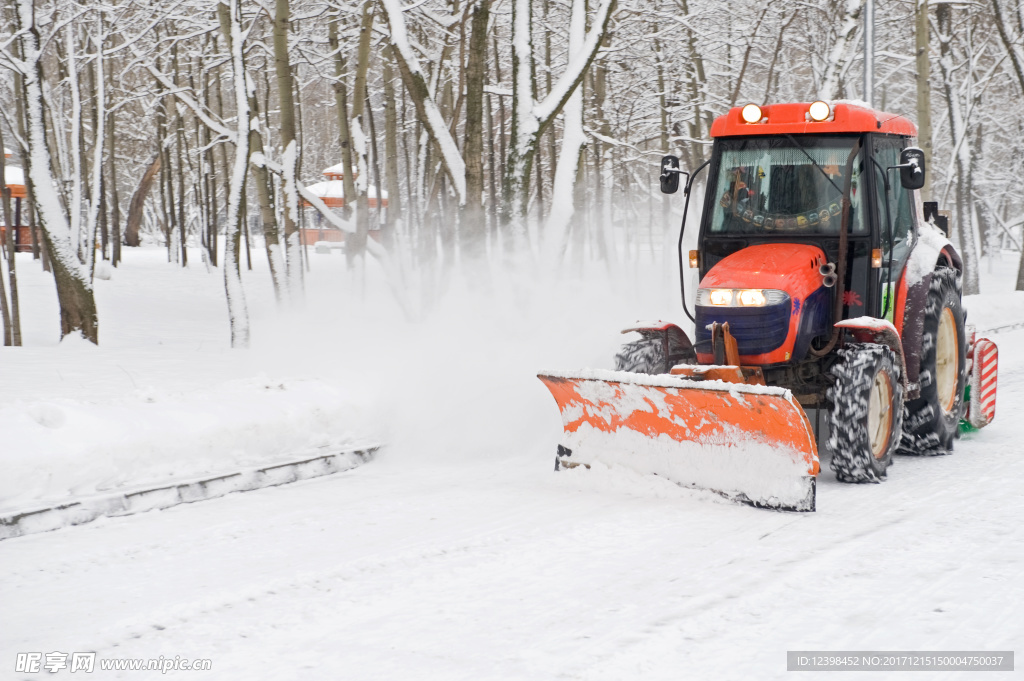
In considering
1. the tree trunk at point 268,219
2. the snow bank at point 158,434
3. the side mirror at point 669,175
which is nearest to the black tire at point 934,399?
the side mirror at point 669,175

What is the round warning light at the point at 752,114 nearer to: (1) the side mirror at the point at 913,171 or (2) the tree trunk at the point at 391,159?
(1) the side mirror at the point at 913,171

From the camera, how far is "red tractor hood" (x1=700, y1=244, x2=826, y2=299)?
5930mm

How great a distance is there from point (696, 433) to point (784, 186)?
186 centimetres

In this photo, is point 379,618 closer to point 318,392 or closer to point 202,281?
point 318,392

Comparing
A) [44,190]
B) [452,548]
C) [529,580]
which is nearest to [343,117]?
[44,190]

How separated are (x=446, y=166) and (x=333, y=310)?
22.1 feet

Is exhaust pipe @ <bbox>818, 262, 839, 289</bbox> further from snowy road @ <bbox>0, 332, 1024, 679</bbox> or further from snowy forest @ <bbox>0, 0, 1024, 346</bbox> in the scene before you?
snowy forest @ <bbox>0, 0, 1024, 346</bbox>

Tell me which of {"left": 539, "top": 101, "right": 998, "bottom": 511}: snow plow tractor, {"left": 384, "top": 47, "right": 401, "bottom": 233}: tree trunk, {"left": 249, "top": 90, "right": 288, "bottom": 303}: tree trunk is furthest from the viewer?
{"left": 384, "top": 47, "right": 401, "bottom": 233}: tree trunk

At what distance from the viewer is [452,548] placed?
15.5 ft

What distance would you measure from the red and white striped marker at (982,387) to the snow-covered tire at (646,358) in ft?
8.17

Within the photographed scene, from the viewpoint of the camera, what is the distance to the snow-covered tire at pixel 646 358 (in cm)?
680

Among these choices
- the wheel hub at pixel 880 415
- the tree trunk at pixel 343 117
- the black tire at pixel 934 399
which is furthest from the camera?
the tree trunk at pixel 343 117

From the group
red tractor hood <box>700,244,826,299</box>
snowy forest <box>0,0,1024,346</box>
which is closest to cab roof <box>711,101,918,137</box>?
red tractor hood <box>700,244,826,299</box>

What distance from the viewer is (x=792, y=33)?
84.7ft
